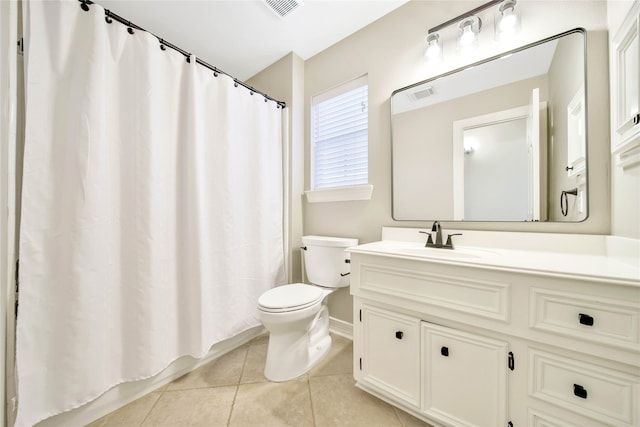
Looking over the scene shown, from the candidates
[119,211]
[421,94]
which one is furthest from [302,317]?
[421,94]

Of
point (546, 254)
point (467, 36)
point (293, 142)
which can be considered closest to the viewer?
point (546, 254)

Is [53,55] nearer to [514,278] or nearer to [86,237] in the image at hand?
[86,237]

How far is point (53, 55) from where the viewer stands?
94cm

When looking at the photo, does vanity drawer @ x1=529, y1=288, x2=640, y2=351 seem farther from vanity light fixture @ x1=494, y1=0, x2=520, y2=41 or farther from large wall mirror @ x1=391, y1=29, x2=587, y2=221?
vanity light fixture @ x1=494, y1=0, x2=520, y2=41

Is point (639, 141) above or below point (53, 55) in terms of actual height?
below

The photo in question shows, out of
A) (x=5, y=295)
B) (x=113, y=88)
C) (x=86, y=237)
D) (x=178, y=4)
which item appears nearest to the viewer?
(x=5, y=295)

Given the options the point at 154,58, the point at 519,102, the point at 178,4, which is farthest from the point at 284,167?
the point at 519,102

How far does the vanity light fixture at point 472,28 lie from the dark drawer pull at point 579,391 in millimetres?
1548

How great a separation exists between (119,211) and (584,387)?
1.93 m

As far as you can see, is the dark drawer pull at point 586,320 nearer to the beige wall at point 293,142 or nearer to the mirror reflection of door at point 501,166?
the mirror reflection of door at point 501,166

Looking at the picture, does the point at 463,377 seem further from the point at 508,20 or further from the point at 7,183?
the point at 7,183

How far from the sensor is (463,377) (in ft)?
3.01

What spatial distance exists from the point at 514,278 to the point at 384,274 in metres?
0.48

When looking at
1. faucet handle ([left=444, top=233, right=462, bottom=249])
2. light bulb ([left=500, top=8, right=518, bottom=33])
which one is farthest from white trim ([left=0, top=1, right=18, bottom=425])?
light bulb ([left=500, top=8, right=518, bottom=33])
